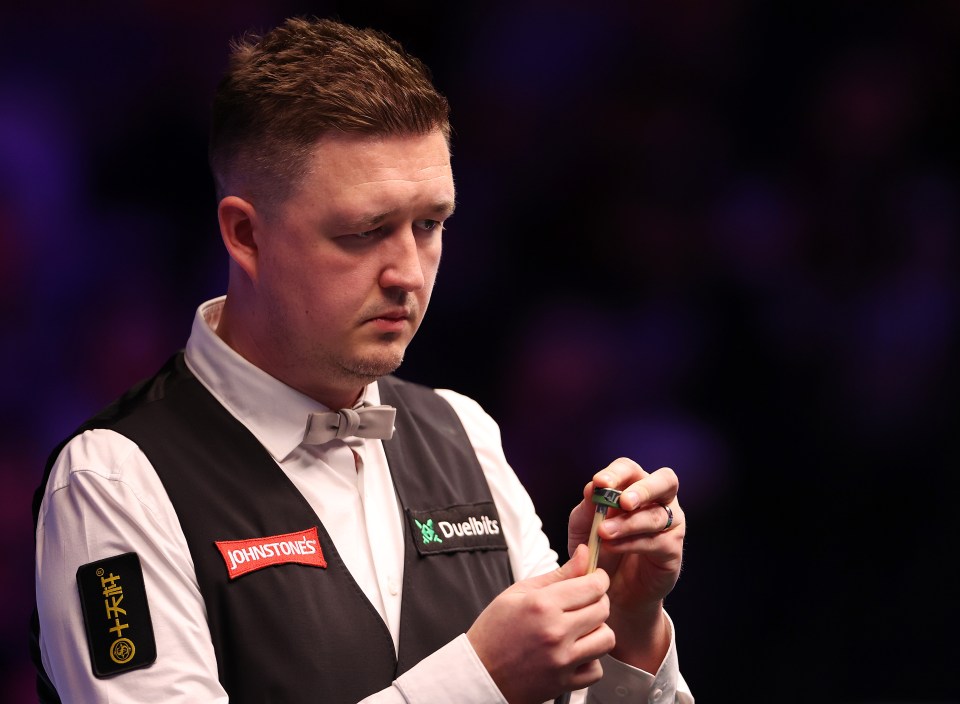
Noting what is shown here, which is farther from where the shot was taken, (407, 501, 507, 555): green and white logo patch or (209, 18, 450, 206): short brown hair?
(407, 501, 507, 555): green and white logo patch

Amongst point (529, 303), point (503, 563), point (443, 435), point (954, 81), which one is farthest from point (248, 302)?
point (954, 81)

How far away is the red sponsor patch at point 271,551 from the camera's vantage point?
5.26 ft

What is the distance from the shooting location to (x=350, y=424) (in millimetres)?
1806

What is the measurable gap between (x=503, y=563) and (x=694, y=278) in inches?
70.3

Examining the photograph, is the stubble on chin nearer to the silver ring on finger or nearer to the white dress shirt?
the white dress shirt

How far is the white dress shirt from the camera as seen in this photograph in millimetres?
1479

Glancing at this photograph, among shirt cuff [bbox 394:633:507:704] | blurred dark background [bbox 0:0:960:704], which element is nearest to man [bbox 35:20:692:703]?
shirt cuff [bbox 394:633:507:704]

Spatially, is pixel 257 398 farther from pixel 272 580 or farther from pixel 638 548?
pixel 638 548

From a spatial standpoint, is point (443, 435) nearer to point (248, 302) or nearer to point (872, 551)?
point (248, 302)

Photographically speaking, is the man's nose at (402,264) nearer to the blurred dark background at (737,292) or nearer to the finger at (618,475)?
the finger at (618,475)

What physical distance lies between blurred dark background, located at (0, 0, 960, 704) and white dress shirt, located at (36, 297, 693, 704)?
1.45 m

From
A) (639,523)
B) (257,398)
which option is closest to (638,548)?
(639,523)

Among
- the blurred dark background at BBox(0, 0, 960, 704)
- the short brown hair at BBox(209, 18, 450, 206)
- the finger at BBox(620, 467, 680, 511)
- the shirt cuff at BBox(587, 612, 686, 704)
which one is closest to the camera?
the finger at BBox(620, 467, 680, 511)

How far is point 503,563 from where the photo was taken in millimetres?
1942
